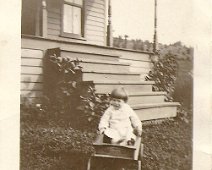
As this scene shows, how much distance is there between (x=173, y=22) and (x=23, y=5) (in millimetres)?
560

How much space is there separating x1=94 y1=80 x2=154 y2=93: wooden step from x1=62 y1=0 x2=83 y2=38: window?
0.49m

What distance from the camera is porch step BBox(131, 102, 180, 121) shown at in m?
1.30

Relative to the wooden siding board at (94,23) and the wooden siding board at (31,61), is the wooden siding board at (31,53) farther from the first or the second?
the wooden siding board at (94,23)

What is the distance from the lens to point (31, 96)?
120 centimetres

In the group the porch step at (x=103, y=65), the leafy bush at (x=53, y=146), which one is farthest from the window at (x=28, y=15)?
the leafy bush at (x=53, y=146)

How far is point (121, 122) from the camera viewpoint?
124 centimetres

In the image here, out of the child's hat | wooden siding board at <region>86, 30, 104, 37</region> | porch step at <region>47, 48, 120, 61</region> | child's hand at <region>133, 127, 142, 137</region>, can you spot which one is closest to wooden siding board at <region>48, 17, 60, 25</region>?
wooden siding board at <region>86, 30, 104, 37</region>

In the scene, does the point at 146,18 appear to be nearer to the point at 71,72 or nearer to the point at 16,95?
the point at 71,72

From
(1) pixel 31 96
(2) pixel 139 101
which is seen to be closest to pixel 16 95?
(1) pixel 31 96

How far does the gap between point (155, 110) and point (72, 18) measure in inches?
28.9

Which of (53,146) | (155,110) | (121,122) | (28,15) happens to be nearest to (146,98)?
(155,110)

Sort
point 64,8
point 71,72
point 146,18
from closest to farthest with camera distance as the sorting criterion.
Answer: point 71,72 < point 146,18 < point 64,8

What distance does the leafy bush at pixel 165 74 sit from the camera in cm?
137

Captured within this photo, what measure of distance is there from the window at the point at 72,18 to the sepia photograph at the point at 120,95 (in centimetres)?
33
